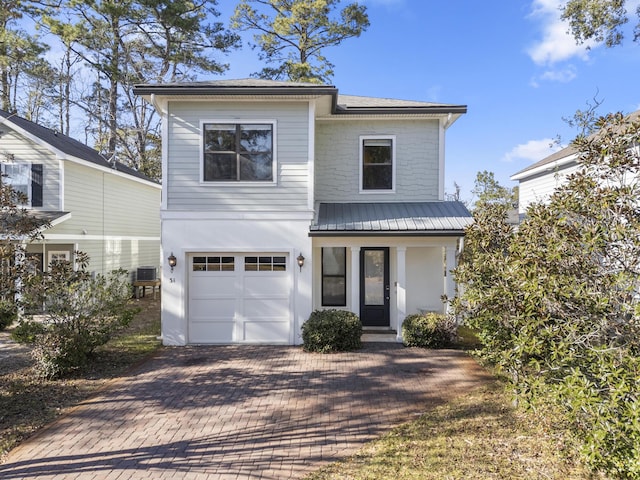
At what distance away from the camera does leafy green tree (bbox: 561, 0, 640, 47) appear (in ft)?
36.9

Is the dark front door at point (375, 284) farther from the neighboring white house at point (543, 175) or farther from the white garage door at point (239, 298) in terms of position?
the neighboring white house at point (543, 175)

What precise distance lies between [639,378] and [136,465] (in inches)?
203

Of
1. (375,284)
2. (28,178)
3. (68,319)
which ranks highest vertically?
(28,178)

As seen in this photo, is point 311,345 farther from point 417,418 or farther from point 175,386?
point 417,418

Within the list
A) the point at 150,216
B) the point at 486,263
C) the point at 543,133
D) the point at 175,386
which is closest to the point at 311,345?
the point at 175,386

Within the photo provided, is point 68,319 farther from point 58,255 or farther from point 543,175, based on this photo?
point 543,175

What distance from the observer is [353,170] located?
11258 mm

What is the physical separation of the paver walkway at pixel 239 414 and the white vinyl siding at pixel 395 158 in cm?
456

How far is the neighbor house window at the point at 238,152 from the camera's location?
9.55m

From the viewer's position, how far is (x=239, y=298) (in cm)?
969

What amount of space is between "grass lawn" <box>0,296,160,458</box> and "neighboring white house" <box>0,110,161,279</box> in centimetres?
430

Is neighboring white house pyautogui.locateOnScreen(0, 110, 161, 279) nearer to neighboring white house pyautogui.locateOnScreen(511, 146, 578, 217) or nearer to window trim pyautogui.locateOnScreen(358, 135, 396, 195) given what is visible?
window trim pyautogui.locateOnScreen(358, 135, 396, 195)

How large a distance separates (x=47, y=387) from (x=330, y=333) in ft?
18.0

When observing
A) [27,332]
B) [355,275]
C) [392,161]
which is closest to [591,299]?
[355,275]
